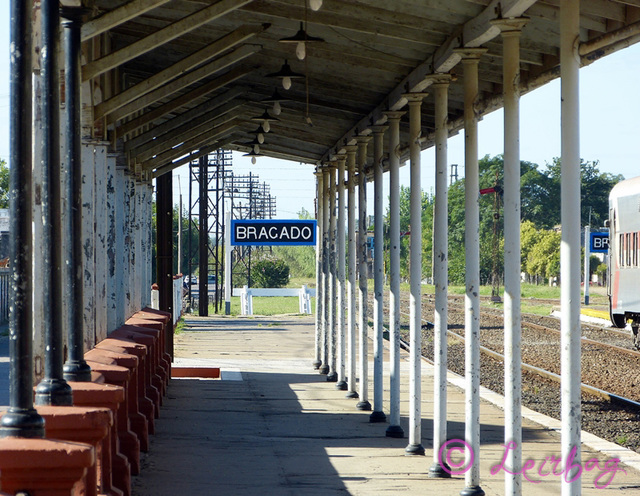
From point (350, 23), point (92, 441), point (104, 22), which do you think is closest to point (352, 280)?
point (350, 23)

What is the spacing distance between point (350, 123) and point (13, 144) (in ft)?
29.6

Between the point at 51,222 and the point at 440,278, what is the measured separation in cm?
401

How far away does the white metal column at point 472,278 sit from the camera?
284 inches

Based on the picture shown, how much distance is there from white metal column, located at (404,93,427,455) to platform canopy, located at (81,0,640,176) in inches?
15.4

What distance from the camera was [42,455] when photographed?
382 centimetres

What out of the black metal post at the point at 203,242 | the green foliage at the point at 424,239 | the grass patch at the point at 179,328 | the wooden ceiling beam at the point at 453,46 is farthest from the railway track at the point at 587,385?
the green foliage at the point at 424,239

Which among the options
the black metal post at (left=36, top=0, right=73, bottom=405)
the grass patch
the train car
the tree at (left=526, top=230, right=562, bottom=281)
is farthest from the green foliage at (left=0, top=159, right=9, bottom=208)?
the black metal post at (left=36, top=0, right=73, bottom=405)

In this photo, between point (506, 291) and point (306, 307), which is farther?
point (306, 307)

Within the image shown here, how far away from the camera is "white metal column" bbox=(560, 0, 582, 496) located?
17.7 feet

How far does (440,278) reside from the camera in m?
8.33

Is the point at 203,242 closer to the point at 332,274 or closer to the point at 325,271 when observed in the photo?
the point at 325,271

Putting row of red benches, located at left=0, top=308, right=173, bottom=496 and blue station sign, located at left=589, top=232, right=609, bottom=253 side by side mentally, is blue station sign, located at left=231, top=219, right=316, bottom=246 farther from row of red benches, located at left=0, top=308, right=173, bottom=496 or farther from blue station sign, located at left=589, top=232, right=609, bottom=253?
row of red benches, located at left=0, top=308, right=173, bottom=496

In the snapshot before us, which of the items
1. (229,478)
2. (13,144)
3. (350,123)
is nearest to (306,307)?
(350,123)

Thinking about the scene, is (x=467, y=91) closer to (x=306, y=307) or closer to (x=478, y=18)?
(x=478, y=18)
